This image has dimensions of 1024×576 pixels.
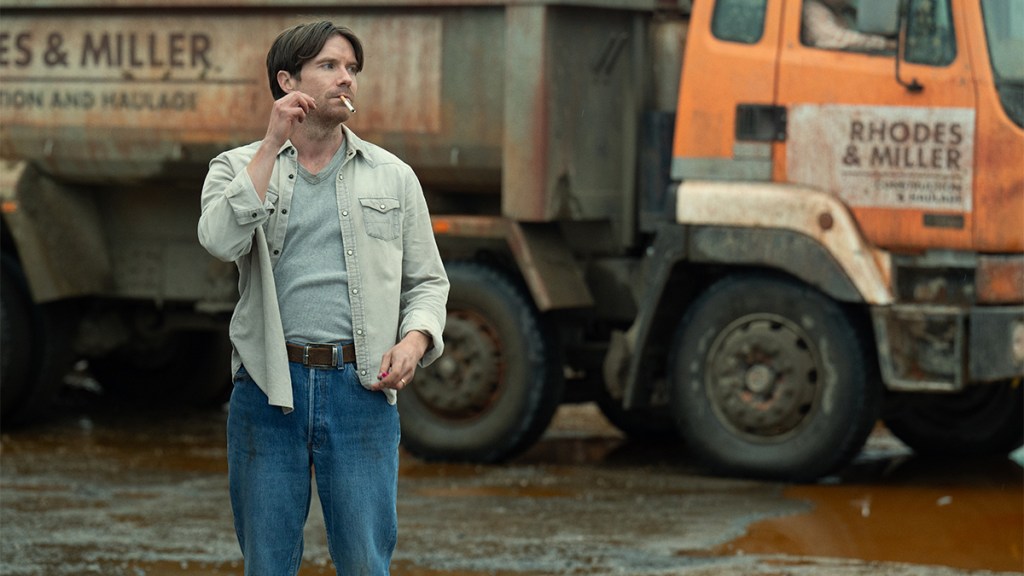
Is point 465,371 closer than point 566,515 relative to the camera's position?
No

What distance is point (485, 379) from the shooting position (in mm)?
10234

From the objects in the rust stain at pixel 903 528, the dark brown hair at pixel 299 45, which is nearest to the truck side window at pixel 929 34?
the rust stain at pixel 903 528

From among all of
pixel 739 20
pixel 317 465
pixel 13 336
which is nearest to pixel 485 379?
pixel 739 20

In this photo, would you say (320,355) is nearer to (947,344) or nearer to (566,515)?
(566,515)

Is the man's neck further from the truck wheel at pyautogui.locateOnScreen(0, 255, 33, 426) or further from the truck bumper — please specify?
the truck wheel at pyautogui.locateOnScreen(0, 255, 33, 426)

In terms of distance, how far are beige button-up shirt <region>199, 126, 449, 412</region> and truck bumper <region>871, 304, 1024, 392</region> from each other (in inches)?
181

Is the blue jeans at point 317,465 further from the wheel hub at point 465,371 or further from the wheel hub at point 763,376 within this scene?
the wheel hub at point 465,371

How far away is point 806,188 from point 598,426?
11.5 feet

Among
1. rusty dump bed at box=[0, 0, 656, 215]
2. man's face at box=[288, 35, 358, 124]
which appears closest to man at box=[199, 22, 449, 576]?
man's face at box=[288, 35, 358, 124]

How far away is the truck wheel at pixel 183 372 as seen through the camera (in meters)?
13.1

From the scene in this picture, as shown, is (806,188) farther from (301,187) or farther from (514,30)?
(301,187)

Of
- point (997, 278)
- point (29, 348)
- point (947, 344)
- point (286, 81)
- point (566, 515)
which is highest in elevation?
point (286, 81)

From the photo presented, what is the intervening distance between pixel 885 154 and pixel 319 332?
A: 4.98 m

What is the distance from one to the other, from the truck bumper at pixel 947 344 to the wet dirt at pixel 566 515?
1.88 ft
